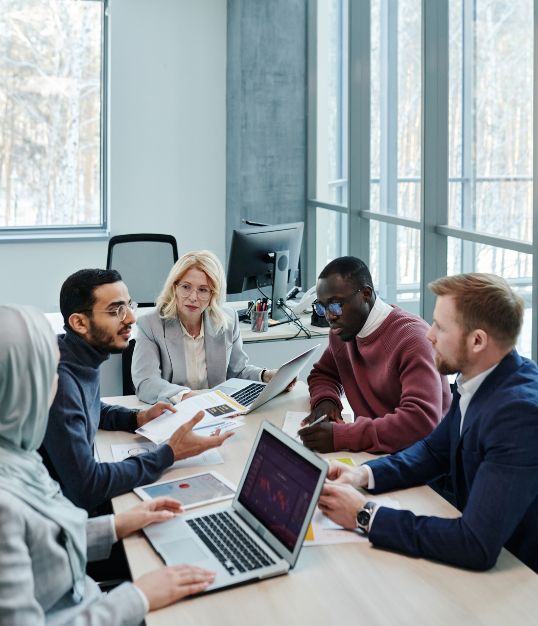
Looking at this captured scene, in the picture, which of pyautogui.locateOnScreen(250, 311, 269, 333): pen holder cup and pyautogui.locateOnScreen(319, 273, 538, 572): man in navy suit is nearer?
pyautogui.locateOnScreen(319, 273, 538, 572): man in navy suit

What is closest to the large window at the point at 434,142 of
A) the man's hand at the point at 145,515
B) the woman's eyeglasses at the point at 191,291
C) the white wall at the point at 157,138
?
the white wall at the point at 157,138

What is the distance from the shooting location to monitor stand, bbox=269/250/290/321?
A: 4273mm

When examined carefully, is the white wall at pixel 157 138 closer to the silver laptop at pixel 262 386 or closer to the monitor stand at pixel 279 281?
the monitor stand at pixel 279 281

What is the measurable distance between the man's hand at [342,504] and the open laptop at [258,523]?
6.7 inches

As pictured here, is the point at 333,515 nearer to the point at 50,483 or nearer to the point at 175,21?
the point at 50,483

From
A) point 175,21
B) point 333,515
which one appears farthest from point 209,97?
point 333,515

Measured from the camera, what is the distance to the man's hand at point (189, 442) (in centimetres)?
231

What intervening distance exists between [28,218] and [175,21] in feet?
6.40

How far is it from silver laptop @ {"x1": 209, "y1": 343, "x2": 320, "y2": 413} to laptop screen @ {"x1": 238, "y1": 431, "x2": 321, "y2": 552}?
811 millimetres

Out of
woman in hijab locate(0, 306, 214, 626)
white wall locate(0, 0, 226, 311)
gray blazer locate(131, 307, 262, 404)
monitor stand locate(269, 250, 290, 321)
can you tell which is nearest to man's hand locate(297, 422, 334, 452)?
gray blazer locate(131, 307, 262, 404)

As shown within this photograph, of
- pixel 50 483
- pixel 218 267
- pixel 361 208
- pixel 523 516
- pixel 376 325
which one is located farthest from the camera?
pixel 361 208

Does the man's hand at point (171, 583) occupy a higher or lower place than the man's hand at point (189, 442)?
lower

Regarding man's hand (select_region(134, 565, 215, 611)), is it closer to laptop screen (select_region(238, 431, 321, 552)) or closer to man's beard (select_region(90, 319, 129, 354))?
laptop screen (select_region(238, 431, 321, 552))

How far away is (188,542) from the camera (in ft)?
6.09
